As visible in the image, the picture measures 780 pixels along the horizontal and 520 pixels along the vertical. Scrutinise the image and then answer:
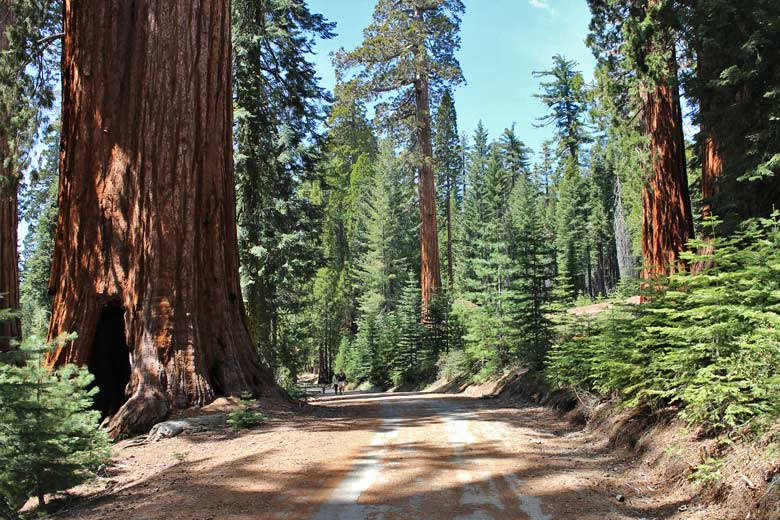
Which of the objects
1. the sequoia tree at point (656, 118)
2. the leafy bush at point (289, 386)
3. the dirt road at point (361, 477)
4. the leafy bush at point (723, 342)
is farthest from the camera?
the leafy bush at point (289, 386)

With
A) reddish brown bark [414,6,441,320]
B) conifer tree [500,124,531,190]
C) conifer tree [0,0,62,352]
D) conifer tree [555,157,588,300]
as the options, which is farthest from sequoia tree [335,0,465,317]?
conifer tree [500,124,531,190]

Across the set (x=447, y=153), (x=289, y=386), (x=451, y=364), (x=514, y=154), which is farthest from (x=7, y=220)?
(x=514, y=154)

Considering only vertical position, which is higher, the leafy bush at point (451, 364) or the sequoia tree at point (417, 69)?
the sequoia tree at point (417, 69)

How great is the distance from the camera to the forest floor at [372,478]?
13.5 feet

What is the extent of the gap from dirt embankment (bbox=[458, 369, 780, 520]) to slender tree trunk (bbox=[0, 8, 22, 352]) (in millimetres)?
12338

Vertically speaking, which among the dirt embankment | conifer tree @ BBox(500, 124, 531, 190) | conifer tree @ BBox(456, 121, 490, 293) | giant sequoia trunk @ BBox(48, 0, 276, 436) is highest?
conifer tree @ BBox(500, 124, 531, 190)

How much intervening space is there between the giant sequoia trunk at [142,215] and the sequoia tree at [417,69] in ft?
53.3

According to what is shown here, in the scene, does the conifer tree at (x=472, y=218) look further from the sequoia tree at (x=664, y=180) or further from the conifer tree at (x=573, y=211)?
the sequoia tree at (x=664, y=180)

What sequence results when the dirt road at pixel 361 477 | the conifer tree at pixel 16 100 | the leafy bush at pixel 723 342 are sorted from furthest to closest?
1. the conifer tree at pixel 16 100
2. the leafy bush at pixel 723 342
3. the dirt road at pixel 361 477

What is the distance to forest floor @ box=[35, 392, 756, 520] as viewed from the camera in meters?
4.11

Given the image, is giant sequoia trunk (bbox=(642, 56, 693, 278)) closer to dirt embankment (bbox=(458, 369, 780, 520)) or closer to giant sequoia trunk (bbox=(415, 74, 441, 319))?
dirt embankment (bbox=(458, 369, 780, 520))

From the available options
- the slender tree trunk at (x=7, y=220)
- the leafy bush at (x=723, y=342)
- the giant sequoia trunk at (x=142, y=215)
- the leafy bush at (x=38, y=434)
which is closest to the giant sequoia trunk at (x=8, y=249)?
the slender tree trunk at (x=7, y=220)

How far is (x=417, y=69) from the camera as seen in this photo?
24.7 meters

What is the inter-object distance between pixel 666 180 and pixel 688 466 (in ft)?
21.7
